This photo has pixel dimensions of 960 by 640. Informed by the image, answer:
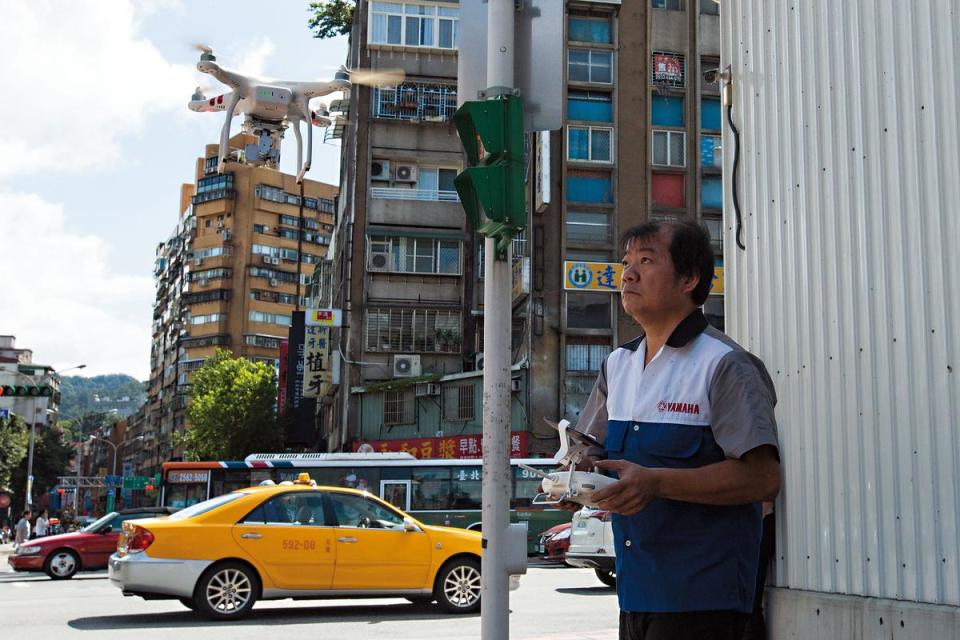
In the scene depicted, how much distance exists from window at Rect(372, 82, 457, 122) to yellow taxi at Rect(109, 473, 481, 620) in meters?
32.5

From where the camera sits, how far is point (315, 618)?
12.3 m

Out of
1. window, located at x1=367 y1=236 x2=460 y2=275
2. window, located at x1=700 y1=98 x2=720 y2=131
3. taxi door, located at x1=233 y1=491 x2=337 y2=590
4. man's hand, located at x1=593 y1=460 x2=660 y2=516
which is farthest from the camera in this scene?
window, located at x1=367 y1=236 x2=460 y2=275

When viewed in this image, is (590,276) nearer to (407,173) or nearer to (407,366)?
(407,366)

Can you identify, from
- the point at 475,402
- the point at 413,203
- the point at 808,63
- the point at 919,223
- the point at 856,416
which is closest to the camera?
the point at 919,223

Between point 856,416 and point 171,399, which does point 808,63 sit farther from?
point 171,399

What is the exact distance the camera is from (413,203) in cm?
4369

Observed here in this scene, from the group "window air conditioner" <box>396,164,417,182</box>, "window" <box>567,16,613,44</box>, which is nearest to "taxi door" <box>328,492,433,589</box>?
"window" <box>567,16,613,44</box>

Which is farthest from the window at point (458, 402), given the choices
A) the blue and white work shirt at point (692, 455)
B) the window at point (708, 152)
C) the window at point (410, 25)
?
the blue and white work shirt at point (692, 455)

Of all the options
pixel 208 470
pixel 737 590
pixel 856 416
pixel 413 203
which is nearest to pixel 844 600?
pixel 856 416

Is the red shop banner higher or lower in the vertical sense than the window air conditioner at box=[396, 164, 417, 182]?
lower

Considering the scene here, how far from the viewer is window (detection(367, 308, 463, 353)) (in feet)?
140

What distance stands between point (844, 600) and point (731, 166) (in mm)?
2693

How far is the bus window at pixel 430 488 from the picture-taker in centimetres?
2780

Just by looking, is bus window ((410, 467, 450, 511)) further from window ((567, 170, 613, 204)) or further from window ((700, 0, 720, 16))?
window ((700, 0, 720, 16))
